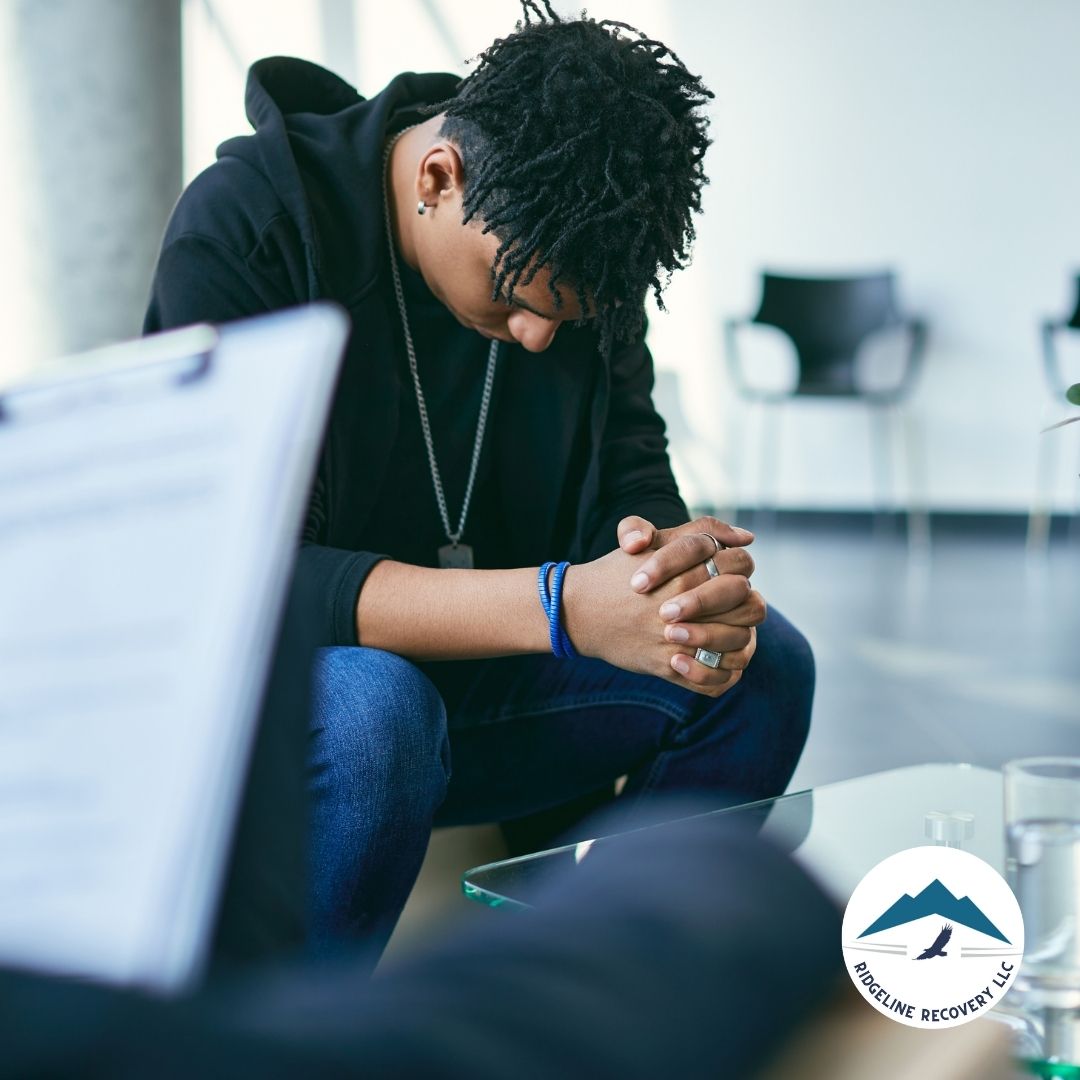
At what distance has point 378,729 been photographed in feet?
3.10

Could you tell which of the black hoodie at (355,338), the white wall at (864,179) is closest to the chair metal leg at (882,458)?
the white wall at (864,179)

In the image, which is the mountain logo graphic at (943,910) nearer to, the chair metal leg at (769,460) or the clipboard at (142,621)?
the clipboard at (142,621)

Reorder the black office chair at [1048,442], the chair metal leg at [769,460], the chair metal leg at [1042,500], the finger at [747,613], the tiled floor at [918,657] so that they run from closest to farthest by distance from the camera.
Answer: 1. the finger at [747,613]
2. the tiled floor at [918,657]
3. the black office chair at [1048,442]
4. the chair metal leg at [1042,500]
5. the chair metal leg at [769,460]

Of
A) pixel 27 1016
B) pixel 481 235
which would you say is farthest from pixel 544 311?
pixel 27 1016

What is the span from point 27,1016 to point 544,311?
37.0 inches

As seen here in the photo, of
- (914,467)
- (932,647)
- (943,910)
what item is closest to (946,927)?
(943,910)

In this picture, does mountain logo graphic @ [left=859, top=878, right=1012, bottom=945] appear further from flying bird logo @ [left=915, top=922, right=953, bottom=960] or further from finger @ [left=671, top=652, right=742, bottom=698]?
finger @ [left=671, top=652, right=742, bottom=698]

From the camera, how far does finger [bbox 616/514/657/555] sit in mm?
1034

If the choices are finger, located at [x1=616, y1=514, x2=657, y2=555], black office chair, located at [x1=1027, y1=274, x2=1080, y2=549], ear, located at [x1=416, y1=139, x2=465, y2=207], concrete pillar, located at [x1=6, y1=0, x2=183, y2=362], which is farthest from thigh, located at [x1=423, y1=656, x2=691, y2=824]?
black office chair, located at [x1=1027, y1=274, x2=1080, y2=549]

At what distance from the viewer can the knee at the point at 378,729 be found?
0.94m

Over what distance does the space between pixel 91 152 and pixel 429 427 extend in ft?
5.95

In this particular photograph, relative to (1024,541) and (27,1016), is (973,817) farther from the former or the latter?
(1024,541)

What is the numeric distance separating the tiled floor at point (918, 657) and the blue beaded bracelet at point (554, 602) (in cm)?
24

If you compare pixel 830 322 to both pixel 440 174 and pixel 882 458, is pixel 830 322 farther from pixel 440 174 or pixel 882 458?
pixel 440 174
